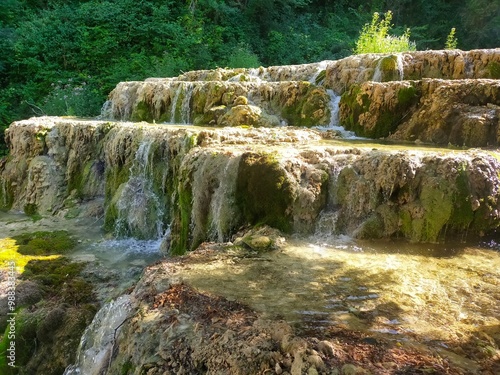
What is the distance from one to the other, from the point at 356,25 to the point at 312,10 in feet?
13.9

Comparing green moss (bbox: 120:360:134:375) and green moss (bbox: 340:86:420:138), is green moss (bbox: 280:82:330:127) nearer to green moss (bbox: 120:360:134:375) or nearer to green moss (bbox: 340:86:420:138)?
green moss (bbox: 340:86:420:138)

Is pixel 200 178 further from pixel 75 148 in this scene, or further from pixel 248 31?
pixel 248 31

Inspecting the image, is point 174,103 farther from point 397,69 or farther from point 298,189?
point 298,189

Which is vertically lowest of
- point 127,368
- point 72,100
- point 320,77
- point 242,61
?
point 127,368

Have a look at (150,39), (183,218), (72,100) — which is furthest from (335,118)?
(150,39)

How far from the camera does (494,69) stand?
7930 mm

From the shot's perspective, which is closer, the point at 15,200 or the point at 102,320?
the point at 102,320

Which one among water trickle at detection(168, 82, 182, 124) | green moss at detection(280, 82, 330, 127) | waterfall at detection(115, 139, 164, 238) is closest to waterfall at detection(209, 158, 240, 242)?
waterfall at detection(115, 139, 164, 238)

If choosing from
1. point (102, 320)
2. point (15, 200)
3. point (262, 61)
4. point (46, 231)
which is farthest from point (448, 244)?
point (262, 61)

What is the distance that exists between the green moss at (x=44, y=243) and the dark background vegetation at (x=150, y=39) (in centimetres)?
756

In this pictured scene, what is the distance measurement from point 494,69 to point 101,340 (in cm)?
845

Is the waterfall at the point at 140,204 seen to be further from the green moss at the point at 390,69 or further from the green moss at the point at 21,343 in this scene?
the green moss at the point at 390,69

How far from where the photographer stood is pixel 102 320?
3846mm

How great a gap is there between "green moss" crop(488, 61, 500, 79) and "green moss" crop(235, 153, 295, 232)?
542 cm
